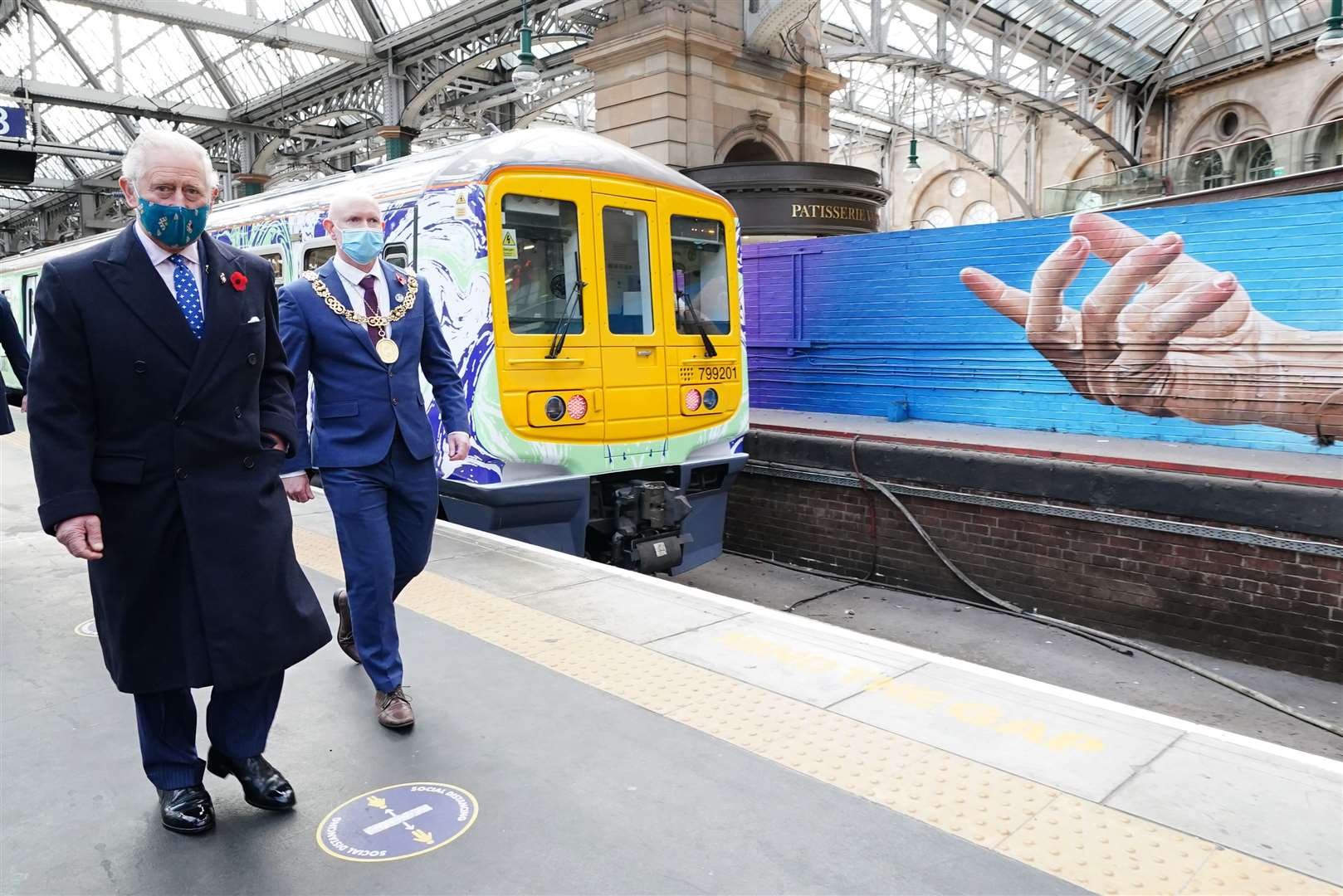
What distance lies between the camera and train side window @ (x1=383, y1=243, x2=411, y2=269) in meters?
6.23

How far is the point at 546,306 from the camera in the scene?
6.04m

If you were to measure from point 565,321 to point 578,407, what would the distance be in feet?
1.78

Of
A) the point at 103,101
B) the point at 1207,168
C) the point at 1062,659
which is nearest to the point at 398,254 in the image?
the point at 1062,659

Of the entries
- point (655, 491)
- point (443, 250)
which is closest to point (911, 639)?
point (655, 491)

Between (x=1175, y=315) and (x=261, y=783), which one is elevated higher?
(x=1175, y=315)

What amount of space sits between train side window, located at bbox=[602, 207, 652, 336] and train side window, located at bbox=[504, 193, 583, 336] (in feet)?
0.89

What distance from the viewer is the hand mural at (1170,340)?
7281 millimetres

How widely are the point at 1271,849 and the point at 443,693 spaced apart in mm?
2611

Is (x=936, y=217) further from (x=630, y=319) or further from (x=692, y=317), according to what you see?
(x=630, y=319)

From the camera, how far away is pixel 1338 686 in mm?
5582

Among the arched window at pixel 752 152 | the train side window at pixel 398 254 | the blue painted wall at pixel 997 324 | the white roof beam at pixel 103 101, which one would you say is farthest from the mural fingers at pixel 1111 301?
the white roof beam at pixel 103 101

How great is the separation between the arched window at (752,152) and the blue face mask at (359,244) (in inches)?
578

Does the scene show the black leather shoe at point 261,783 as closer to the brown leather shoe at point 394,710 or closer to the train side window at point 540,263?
the brown leather shoe at point 394,710

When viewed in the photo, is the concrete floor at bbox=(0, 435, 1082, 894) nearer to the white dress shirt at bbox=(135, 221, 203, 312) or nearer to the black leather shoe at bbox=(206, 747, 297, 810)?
the black leather shoe at bbox=(206, 747, 297, 810)
